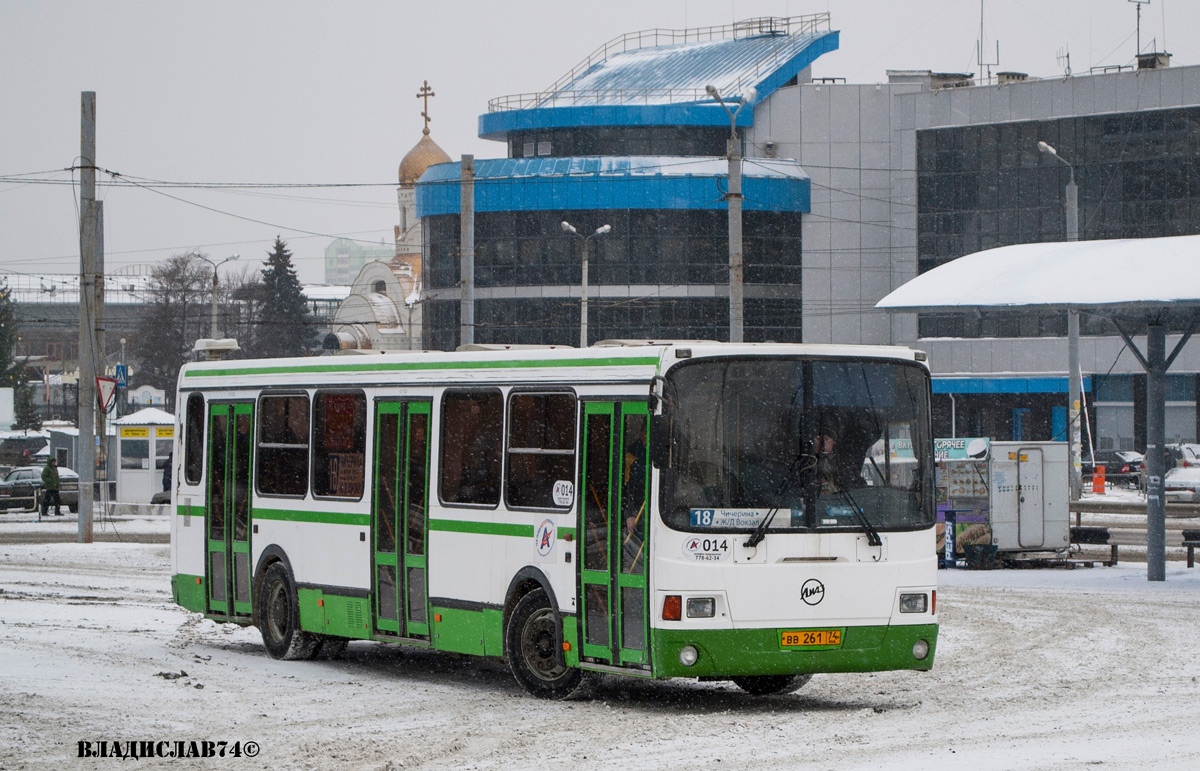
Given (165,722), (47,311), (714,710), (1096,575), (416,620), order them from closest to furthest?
(165,722)
(714,710)
(416,620)
(1096,575)
(47,311)

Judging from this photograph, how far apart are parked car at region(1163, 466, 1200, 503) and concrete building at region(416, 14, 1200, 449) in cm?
2241

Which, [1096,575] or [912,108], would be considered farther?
[912,108]

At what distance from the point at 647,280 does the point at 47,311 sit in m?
80.8

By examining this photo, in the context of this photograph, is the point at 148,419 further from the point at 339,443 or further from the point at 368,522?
the point at 368,522

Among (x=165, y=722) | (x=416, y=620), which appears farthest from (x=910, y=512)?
(x=165, y=722)

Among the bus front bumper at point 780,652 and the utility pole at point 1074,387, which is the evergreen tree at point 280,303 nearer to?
the utility pole at point 1074,387

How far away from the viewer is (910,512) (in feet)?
39.5

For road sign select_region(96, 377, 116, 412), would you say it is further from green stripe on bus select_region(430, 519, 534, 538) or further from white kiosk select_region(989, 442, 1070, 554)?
green stripe on bus select_region(430, 519, 534, 538)

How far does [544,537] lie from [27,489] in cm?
3956

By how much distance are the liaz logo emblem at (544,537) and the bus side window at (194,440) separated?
17.6 ft

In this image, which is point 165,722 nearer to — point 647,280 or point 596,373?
point 596,373

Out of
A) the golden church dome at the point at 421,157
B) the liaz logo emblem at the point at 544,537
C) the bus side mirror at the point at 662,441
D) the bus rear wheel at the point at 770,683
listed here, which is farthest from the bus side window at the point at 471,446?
the golden church dome at the point at 421,157

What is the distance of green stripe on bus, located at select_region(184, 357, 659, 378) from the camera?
12.1m

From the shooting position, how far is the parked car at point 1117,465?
2324 inches
